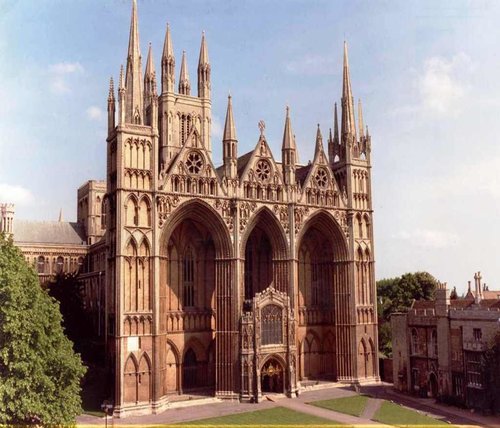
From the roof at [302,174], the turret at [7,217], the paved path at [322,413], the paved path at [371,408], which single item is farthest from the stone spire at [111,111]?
the turret at [7,217]

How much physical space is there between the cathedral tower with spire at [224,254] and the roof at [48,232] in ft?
130

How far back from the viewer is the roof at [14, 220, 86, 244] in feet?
295

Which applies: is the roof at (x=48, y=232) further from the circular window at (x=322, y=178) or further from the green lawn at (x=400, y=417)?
the green lawn at (x=400, y=417)

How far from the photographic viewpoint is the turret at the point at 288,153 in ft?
189

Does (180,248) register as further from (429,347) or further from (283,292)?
(429,347)

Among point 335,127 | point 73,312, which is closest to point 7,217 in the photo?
point 73,312

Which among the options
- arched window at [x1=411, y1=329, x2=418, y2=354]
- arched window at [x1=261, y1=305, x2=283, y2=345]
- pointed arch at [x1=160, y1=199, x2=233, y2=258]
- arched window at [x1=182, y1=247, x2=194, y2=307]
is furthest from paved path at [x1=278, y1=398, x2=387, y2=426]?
pointed arch at [x1=160, y1=199, x2=233, y2=258]

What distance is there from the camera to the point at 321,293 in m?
62.2

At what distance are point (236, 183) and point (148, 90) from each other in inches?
647

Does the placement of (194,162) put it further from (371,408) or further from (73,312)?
(371,408)

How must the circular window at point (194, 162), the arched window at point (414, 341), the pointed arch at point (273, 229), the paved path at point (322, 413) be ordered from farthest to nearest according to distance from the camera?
the pointed arch at point (273, 229) < the arched window at point (414, 341) < the circular window at point (194, 162) < the paved path at point (322, 413)

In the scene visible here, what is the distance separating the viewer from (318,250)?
6272cm

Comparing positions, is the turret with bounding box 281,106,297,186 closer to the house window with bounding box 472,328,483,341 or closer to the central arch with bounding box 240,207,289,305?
the central arch with bounding box 240,207,289,305

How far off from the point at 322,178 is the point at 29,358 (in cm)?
3711
